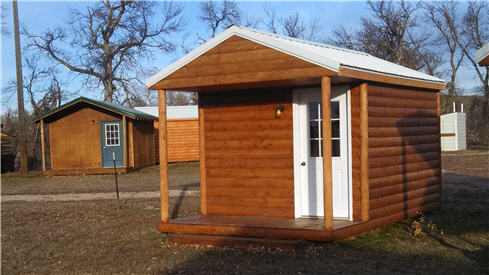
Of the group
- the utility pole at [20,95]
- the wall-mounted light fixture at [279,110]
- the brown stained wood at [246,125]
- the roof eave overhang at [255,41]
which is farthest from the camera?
the utility pole at [20,95]

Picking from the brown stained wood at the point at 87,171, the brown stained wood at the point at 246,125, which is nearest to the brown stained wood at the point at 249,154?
the brown stained wood at the point at 246,125

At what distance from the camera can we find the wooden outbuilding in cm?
727

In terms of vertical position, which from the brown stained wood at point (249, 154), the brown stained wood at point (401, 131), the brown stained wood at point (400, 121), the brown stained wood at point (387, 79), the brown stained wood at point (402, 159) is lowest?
the brown stained wood at point (402, 159)

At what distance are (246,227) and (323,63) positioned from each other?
246 cm

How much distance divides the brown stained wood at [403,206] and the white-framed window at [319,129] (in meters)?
1.03

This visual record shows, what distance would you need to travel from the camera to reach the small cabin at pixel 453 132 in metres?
24.4

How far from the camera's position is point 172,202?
12.2 m

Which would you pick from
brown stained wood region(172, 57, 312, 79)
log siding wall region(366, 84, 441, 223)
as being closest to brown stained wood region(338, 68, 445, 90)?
log siding wall region(366, 84, 441, 223)

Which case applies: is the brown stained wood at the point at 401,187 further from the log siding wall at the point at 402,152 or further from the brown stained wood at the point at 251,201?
the brown stained wood at the point at 251,201

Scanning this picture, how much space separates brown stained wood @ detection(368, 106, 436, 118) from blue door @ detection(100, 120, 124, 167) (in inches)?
542

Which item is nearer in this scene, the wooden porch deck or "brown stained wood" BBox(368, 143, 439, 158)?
the wooden porch deck

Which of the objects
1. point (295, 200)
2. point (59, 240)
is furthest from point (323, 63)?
point (59, 240)

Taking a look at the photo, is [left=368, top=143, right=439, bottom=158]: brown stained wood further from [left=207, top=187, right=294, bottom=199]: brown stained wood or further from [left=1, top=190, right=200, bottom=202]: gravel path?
[left=1, top=190, right=200, bottom=202]: gravel path

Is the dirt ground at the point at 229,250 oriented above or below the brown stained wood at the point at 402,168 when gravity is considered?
below
